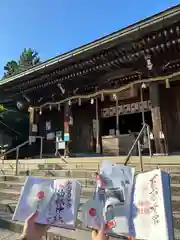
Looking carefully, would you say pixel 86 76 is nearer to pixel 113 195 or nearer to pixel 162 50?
pixel 162 50

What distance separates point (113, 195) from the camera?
1.35 m

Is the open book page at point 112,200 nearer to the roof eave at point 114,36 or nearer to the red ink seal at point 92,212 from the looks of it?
the red ink seal at point 92,212

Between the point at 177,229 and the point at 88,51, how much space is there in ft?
17.8

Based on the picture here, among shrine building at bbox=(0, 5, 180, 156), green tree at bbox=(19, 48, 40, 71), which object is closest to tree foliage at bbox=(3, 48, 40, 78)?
green tree at bbox=(19, 48, 40, 71)

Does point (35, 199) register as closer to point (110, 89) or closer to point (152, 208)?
point (152, 208)

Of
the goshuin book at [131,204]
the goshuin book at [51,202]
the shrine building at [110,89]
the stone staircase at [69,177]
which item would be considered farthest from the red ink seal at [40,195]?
the shrine building at [110,89]

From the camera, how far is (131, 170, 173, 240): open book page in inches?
46.1

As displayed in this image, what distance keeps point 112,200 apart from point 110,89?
24.3 feet

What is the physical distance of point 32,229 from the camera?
135 cm

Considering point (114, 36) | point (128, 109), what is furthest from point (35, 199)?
point (128, 109)

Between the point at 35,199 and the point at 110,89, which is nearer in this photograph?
the point at 35,199

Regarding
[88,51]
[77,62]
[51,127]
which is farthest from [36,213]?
[51,127]

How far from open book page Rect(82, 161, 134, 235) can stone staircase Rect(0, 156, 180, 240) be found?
135 cm

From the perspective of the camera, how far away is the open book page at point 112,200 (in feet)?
4.30
